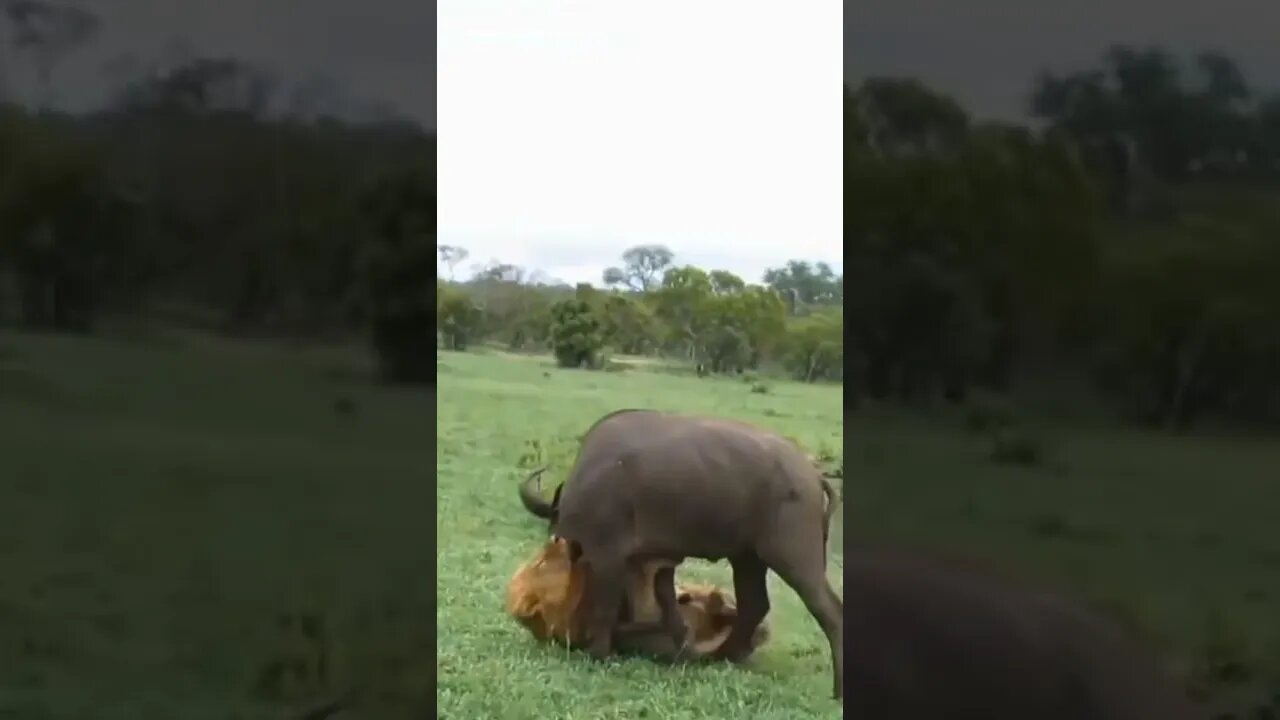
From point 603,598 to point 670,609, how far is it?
12 cm

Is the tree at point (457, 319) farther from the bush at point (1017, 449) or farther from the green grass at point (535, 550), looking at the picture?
the bush at point (1017, 449)

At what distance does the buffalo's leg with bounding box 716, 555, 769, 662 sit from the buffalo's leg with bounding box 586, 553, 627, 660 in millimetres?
207

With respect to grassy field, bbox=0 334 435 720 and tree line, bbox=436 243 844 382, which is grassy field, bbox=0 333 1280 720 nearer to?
grassy field, bbox=0 334 435 720

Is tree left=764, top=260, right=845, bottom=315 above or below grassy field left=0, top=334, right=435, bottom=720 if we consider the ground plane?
above

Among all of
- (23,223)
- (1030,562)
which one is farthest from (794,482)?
(23,223)

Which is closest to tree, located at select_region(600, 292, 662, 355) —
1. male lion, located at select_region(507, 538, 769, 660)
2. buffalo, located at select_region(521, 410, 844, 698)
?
buffalo, located at select_region(521, 410, 844, 698)

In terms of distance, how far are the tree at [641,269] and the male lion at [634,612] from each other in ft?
1.63

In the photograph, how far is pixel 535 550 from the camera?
2297 mm

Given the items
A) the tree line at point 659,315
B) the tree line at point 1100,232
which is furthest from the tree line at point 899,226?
the tree line at point 659,315

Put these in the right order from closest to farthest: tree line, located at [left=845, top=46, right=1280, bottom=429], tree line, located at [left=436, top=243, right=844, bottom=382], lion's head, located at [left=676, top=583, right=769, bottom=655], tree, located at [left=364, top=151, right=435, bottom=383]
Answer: tree line, located at [left=845, top=46, right=1280, bottom=429] → tree, located at [left=364, top=151, right=435, bottom=383] → tree line, located at [left=436, top=243, right=844, bottom=382] → lion's head, located at [left=676, top=583, right=769, bottom=655]

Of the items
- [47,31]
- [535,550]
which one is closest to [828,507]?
[535,550]

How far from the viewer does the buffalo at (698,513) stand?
2100mm

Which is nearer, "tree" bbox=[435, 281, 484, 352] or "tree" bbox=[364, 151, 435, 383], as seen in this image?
"tree" bbox=[364, 151, 435, 383]

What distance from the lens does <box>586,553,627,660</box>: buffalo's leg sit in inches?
85.4
